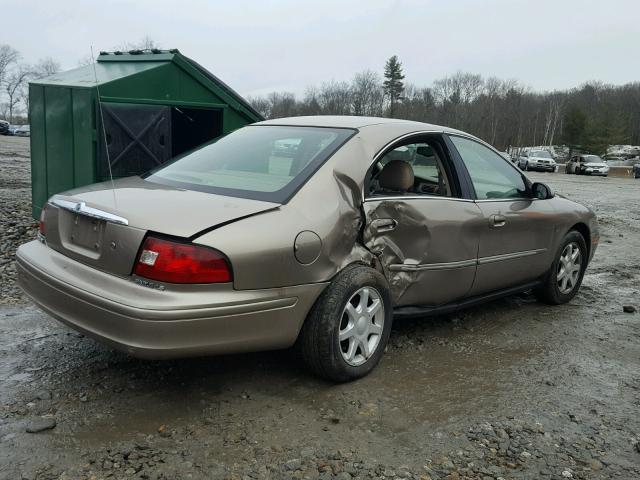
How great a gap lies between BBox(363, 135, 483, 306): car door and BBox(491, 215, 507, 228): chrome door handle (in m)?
0.16

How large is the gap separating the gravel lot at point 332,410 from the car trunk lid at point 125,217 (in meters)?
0.77

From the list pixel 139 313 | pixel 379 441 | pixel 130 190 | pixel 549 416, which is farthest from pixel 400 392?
pixel 130 190

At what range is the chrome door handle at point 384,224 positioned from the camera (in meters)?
3.52

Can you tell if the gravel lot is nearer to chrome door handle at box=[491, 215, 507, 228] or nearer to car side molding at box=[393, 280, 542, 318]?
car side molding at box=[393, 280, 542, 318]

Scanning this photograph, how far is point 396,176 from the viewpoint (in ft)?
12.8

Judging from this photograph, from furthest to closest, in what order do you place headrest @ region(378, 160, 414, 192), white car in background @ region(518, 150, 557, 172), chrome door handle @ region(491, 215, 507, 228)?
1. white car in background @ region(518, 150, 557, 172)
2. chrome door handle @ region(491, 215, 507, 228)
3. headrest @ region(378, 160, 414, 192)

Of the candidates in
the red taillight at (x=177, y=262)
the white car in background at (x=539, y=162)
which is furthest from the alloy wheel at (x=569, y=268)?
the white car in background at (x=539, y=162)

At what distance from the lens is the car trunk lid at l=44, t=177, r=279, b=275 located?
276cm

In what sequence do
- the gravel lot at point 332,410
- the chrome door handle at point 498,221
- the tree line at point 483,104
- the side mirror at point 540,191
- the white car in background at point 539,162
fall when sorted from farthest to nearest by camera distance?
the tree line at point 483,104, the white car in background at point 539,162, the side mirror at point 540,191, the chrome door handle at point 498,221, the gravel lot at point 332,410

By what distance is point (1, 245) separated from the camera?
638 cm

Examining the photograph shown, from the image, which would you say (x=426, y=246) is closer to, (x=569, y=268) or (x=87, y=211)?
(x=87, y=211)

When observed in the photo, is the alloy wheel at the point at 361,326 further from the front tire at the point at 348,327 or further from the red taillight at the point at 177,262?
the red taillight at the point at 177,262

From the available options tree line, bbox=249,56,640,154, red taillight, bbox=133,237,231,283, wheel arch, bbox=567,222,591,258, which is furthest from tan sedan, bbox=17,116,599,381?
tree line, bbox=249,56,640,154

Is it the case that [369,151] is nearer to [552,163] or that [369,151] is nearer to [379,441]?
[379,441]
